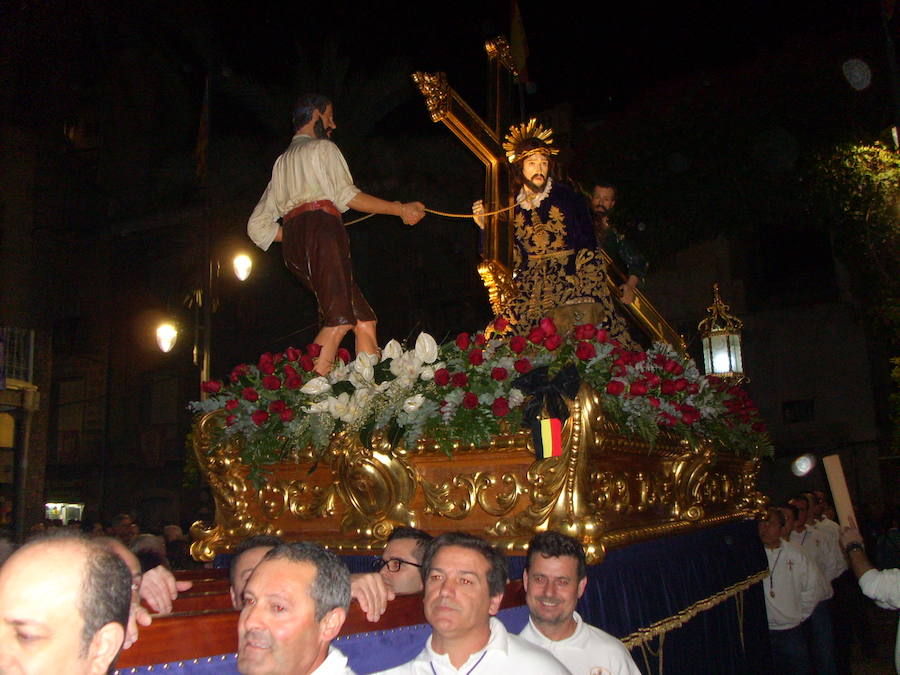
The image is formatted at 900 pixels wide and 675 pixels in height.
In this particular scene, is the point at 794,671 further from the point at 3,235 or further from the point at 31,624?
the point at 3,235

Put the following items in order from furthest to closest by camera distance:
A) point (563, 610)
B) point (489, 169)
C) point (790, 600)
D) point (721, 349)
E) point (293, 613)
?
point (721, 349), point (790, 600), point (489, 169), point (563, 610), point (293, 613)

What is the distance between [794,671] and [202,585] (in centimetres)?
576

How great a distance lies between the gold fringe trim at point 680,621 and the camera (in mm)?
4453

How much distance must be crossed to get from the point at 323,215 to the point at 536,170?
162 centimetres

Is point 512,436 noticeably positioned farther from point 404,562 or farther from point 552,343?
point 404,562

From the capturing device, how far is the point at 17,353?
16.4 meters

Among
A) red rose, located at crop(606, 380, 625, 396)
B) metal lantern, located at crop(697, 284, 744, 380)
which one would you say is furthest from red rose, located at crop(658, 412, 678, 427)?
metal lantern, located at crop(697, 284, 744, 380)

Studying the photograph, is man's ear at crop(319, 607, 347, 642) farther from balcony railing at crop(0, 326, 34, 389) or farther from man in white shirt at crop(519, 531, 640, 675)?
balcony railing at crop(0, 326, 34, 389)

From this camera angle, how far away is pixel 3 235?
760 inches

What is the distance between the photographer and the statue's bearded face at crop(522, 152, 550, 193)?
552 centimetres

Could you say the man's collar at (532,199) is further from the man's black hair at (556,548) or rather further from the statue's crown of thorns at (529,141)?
the man's black hair at (556,548)

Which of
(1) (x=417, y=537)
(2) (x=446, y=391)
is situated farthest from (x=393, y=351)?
(1) (x=417, y=537)

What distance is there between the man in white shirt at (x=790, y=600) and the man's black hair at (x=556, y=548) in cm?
461

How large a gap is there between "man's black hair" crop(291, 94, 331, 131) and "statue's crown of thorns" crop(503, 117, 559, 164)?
4.55 feet
